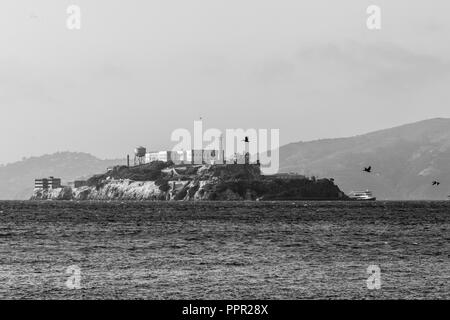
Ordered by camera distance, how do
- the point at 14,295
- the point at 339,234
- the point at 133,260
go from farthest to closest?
1. the point at 339,234
2. the point at 133,260
3. the point at 14,295

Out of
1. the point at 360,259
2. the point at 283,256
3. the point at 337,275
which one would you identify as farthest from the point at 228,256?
the point at 337,275

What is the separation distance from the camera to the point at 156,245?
8306 cm

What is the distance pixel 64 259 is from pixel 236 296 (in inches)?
1016

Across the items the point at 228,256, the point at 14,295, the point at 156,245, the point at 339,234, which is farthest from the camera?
the point at 339,234

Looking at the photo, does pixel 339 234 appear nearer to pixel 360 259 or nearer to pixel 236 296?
pixel 360 259

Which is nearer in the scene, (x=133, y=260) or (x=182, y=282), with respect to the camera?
(x=182, y=282)

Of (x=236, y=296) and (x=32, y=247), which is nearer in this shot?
(x=236, y=296)
